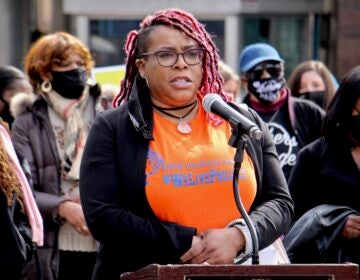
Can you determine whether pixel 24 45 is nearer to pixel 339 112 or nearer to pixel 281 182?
pixel 339 112

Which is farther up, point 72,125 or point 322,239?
point 72,125

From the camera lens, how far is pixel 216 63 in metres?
4.85

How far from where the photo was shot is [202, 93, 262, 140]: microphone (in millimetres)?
4187

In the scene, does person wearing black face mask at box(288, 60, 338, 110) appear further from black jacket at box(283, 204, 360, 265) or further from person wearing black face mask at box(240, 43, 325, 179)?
black jacket at box(283, 204, 360, 265)

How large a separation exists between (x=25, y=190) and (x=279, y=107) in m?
2.72

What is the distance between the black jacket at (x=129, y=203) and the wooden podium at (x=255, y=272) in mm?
535

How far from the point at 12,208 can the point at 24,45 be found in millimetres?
9821

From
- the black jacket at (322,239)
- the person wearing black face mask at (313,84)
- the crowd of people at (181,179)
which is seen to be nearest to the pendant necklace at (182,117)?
the crowd of people at (181,179)

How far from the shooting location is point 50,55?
7133 millimetres

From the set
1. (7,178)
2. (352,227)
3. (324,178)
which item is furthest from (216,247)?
(324,178)

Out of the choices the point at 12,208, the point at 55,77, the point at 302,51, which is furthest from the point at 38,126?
the point at 302,51

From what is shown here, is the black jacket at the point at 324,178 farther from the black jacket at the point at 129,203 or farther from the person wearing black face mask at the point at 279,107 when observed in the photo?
the person wearing black face mask at the point at 279,107

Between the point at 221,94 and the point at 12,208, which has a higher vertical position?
the point at 221,94

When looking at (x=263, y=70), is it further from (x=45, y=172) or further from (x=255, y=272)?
(x=255, y=272)
